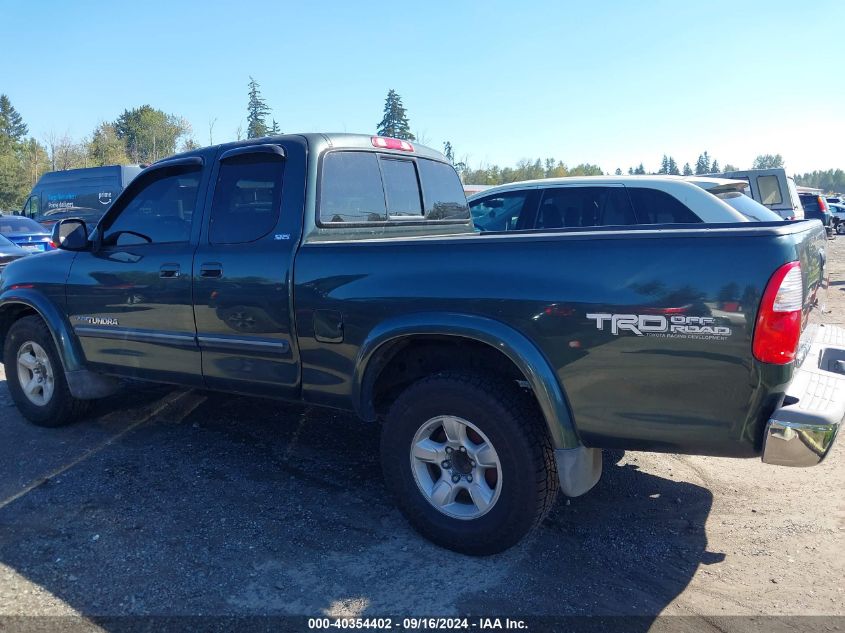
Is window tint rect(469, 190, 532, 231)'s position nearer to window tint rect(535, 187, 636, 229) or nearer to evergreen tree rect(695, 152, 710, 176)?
window tint rect(535, 187, 636, 229)

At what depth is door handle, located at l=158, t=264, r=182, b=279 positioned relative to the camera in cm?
403

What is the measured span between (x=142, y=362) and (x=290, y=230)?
1538 millimetres

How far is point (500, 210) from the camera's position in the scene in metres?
7.50

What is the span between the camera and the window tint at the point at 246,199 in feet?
12.5

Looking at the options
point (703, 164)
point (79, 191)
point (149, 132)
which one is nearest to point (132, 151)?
point (149, 132)

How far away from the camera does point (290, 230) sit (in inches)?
144

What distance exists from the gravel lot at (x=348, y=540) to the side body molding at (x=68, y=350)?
1.24ft

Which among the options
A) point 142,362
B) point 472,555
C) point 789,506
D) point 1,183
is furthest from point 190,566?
point 1,183

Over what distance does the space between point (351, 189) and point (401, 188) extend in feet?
1.87

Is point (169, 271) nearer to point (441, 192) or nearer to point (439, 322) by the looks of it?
point (439, 322)

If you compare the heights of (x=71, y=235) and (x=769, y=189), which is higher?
(x=769, y=189)

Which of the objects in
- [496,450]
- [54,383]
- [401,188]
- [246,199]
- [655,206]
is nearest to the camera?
[496,450]

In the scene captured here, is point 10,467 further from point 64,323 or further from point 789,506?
point 789,506

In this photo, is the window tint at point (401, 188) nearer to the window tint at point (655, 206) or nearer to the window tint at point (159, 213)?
the window tint at point (159, 213)
